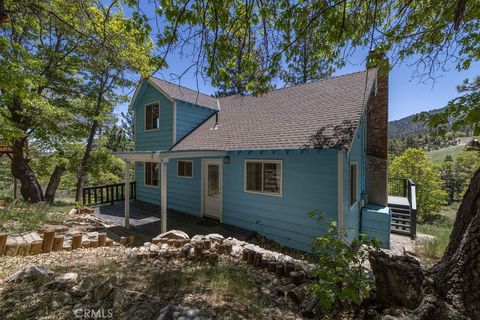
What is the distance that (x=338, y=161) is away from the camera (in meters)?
5.30

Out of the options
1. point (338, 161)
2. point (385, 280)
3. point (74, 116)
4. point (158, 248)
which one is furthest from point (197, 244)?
point (74, 116)

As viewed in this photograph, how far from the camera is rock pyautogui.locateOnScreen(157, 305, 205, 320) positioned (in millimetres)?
2012

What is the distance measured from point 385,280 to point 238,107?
869 centimetres

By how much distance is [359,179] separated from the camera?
303 inches

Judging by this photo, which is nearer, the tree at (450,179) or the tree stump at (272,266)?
the tree stump at (272,266)

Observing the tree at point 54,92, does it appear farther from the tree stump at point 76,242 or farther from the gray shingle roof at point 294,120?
the tree stump at point 76,242

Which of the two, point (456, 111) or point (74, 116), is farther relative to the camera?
point (74, 116)

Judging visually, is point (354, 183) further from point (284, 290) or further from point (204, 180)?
point (284, 290)

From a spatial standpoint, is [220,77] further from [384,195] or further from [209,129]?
[384,195]

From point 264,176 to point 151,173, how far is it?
568 centimetres

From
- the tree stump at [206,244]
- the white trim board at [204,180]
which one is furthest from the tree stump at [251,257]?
the white trim board at [204,180]

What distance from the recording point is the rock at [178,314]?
201cm

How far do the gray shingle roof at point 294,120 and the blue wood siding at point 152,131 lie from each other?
88cm

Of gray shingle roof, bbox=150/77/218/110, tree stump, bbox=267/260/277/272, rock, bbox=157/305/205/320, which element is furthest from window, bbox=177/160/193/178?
rock, bbox=157/305/205/320
